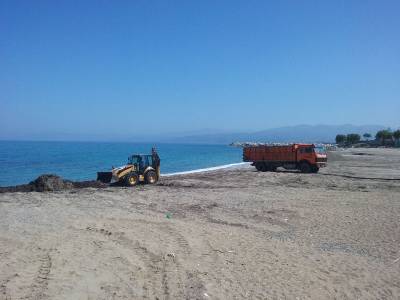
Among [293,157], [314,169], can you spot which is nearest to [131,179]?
[293,157]

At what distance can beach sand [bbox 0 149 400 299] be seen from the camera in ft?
25.8

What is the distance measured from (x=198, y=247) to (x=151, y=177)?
48.0 ft

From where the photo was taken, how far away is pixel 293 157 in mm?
33531

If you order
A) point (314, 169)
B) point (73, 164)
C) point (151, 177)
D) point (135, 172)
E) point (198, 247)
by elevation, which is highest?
point (135, 172)

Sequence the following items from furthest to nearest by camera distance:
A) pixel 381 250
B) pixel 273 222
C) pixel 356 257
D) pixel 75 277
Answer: pixel 273 222
pixel 381 250
pixel 356 257
pixel 75 277

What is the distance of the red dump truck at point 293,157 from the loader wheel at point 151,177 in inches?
474

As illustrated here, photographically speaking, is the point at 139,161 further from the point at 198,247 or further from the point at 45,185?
the point at 198,247

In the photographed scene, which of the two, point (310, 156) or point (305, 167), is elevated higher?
point (310, 156)

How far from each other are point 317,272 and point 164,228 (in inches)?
196

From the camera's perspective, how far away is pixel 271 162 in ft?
113

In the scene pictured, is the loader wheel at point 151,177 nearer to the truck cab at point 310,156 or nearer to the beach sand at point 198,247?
the beach sand at point 198,247

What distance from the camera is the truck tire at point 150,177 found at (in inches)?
971

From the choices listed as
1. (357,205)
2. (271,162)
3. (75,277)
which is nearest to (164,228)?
(75,277)

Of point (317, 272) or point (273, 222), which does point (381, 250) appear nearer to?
point (317, 272)
